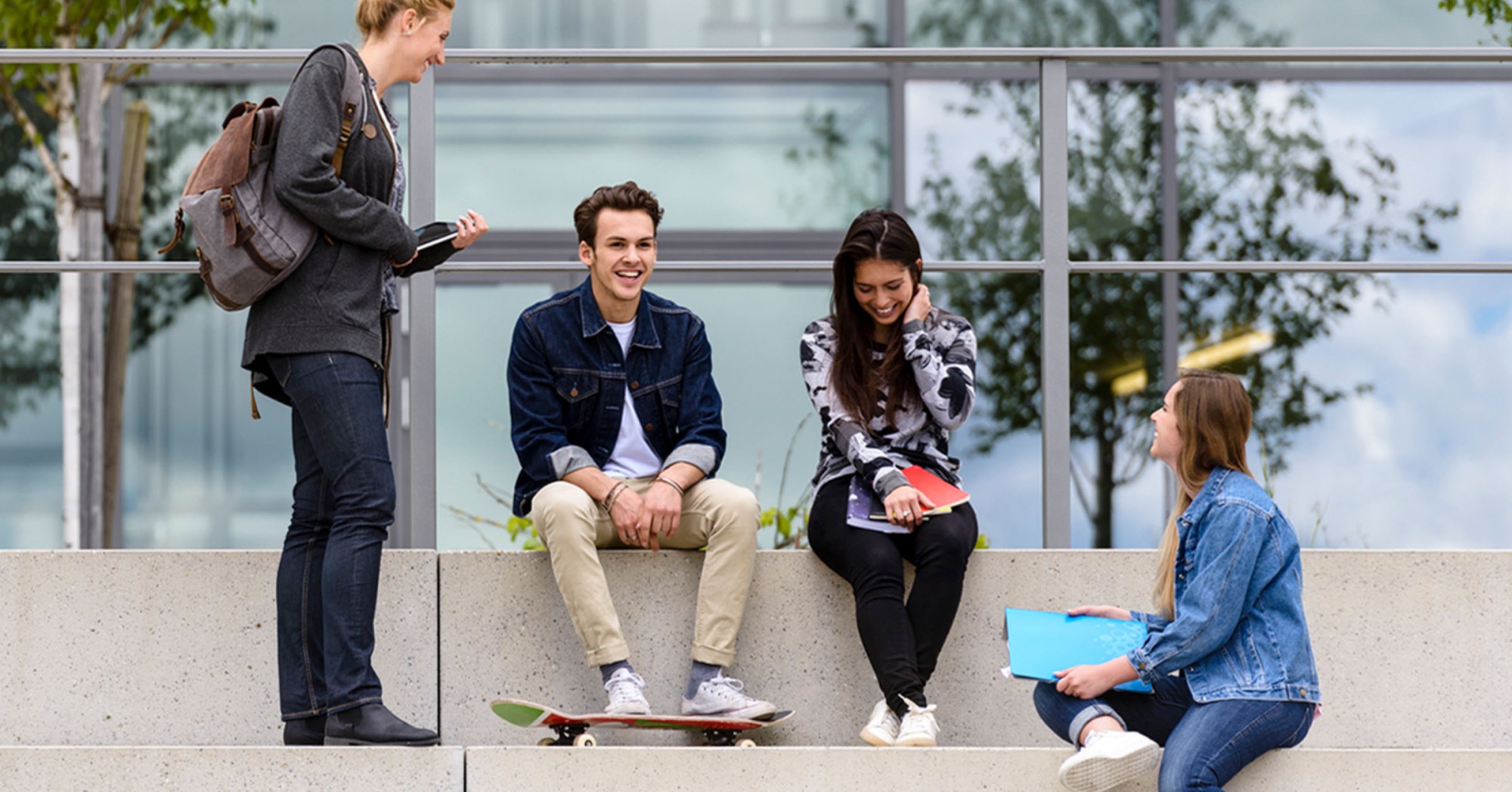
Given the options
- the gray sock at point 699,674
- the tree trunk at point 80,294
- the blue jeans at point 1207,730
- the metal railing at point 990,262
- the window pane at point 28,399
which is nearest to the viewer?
the blue jeans at point 1207,730

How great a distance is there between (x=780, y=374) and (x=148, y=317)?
2.90 m

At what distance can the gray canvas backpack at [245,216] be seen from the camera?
2965 mm

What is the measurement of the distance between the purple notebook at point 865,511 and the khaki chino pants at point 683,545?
20cm

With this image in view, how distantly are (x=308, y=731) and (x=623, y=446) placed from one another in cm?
90

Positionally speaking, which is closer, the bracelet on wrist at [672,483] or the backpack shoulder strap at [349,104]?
the backpack shoulder strap at [349,104]

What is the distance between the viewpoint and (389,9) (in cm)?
312

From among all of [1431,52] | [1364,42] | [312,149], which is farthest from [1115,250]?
[312,149]

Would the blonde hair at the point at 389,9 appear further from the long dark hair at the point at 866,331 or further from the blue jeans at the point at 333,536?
the long dark hair at the point at 866,331

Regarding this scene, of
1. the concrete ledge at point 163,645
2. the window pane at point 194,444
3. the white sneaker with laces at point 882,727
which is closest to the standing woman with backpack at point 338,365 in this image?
the concrete ledge at point 163,645

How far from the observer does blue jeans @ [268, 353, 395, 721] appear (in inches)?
117

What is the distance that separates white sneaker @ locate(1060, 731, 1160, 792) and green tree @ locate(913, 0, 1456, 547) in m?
4.69

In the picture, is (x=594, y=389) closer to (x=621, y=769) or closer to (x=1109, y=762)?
(x=621, y=769)

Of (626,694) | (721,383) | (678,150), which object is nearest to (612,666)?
(626,694)

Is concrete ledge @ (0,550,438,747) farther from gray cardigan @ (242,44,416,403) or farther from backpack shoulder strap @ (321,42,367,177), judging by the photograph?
backpack shoulder strap @ (321,42,367,177)
